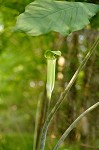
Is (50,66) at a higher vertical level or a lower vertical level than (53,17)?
lower

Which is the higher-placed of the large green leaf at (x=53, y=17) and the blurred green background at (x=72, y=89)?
the large green leaf at (x=53, y=17)

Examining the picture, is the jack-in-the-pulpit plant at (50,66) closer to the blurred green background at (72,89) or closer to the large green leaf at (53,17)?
the large green leaf at (53,17)

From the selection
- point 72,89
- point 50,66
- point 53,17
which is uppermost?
point 53,17

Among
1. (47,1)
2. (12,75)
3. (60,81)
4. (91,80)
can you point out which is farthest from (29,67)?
(47,1)

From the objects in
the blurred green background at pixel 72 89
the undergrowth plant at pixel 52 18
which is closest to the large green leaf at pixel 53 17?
the undergrowth plant at pixel 52 18

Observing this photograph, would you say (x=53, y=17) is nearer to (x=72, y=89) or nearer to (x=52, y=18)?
(x=52, y=18)

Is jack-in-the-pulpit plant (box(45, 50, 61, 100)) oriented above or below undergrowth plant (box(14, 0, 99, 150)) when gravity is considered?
below

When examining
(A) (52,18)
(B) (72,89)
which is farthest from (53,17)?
(B) (72,89)

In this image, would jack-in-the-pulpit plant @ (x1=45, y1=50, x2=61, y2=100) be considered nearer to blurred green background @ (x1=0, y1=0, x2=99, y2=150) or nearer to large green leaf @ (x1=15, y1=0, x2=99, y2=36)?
large green leaf @ (x1=15, y1=0, x2=99, y2=36)

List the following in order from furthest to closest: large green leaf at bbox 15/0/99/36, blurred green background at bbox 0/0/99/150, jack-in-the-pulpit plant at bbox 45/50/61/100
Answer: blurred green background at bbox 0/0/99/150 → jack-in-the-pulpit plant at bbox 45/50/61/100 → large green leaf at bbox 15/0/99/36

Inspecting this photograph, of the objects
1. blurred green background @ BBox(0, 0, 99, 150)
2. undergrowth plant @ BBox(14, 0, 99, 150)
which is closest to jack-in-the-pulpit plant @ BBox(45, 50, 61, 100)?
undergrowth plant @ BBox(14, 0, 99, 150)
